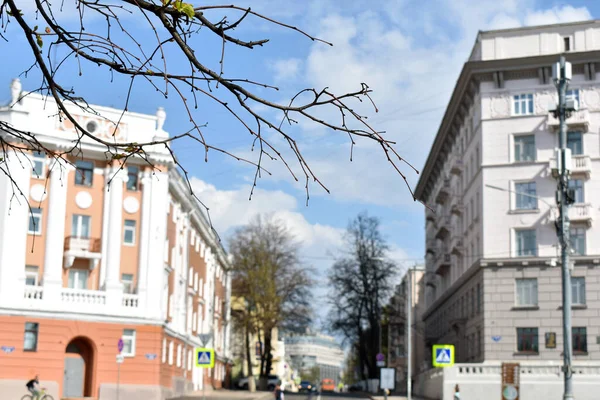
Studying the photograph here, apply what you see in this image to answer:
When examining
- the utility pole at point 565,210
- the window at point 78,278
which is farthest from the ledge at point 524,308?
the utility pole at point 565,210

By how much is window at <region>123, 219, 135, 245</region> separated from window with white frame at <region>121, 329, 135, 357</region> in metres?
4.81

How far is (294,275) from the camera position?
75.3 meters

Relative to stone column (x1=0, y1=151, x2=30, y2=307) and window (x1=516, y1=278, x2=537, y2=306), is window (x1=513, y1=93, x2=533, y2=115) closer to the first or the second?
window (x1=516, y1=278, x2=537, y2=306)

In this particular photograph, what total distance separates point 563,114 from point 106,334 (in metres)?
27.7

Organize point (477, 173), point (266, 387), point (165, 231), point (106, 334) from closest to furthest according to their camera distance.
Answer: point (106, 334), point (165, 231), point (477, 173), point (266, 387)

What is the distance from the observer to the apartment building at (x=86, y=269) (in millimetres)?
47156

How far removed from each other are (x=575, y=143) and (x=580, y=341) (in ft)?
37.6

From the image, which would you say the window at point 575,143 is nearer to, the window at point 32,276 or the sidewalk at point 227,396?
the sidewalk at point 227,396

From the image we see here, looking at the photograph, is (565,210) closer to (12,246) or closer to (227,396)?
(12,246)

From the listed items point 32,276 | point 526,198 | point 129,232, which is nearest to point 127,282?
point 129,232

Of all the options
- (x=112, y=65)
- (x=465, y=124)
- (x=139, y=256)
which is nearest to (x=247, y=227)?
(x=465, y=124)

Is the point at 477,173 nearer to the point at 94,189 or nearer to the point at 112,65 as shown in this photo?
the point at 94,189

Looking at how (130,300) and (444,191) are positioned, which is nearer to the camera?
(130,300)

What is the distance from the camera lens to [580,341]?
175 feet
